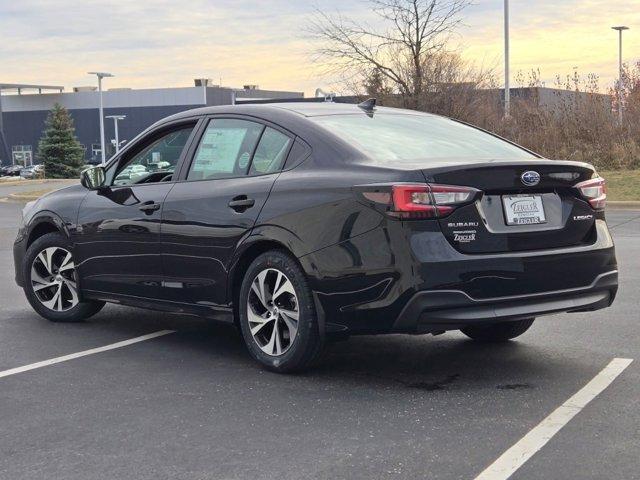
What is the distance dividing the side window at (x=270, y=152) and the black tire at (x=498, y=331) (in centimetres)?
171

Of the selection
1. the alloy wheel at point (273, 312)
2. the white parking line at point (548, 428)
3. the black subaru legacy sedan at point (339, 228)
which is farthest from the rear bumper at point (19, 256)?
the white parking line at point (548, 428)

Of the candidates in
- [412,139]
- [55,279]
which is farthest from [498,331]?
[55,279]

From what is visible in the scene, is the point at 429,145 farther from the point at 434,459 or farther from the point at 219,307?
the point at 434,459

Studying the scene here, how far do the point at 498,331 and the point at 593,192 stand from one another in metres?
1.26

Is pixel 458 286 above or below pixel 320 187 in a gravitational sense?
below

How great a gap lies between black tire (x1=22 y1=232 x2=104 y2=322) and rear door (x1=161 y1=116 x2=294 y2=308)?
4.13 feet

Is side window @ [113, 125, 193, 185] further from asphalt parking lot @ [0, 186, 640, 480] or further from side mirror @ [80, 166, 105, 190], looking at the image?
asphalt parking lot @ [0, 186, 640, 480]

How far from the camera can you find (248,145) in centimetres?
611

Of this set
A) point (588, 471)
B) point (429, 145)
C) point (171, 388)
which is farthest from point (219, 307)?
point (588, 471)

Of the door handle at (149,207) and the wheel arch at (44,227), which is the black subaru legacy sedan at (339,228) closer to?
the door handle at (149,207)

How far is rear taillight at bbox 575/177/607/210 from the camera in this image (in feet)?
18.4

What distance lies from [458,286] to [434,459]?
1.20m

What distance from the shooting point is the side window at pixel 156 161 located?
6.62m

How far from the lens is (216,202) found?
6.00 meters
